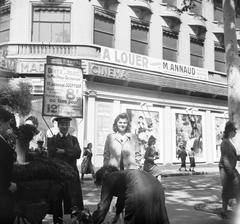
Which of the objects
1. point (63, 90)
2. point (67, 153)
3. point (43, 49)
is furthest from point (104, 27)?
point (67, 153)

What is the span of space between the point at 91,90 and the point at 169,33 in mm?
7154

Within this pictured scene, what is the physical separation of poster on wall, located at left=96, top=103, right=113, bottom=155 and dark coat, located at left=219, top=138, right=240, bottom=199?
9946 millimetres

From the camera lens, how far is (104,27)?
16234 millimetres

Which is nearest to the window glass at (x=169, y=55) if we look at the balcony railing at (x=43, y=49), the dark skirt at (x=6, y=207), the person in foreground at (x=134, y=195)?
the balcony railing at (x=43, y=49)

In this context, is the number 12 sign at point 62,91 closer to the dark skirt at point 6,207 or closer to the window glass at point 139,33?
the dark skirt at point 6,207

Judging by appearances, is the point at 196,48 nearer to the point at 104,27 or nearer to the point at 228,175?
the point at 104,27

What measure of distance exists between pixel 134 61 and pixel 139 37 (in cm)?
191

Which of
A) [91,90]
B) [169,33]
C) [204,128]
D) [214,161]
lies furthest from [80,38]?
[214,161]

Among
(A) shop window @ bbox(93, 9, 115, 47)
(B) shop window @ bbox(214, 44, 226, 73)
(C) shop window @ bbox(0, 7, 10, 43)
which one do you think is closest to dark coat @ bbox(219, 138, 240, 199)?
(A) shop window @ bbox(93, 9, 115, 47)

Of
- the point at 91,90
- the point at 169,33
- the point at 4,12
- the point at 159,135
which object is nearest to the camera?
the point at 91,90

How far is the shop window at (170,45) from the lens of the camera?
18.5 meters

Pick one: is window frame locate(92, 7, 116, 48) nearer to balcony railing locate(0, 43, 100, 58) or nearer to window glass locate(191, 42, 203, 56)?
balcony railing locate(0, 43, 100, 58)

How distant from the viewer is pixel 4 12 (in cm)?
1605

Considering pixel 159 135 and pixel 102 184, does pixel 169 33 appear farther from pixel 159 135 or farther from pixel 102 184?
pixel 102 184
